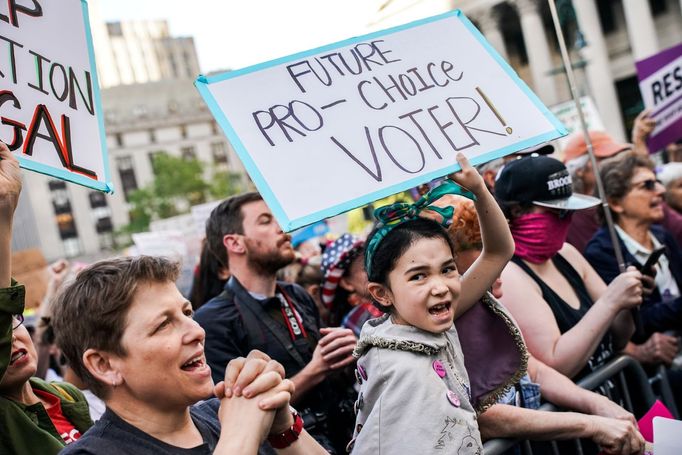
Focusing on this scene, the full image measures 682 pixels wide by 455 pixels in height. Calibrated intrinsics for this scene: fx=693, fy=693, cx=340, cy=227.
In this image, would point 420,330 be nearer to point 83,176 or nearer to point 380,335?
point 380,335

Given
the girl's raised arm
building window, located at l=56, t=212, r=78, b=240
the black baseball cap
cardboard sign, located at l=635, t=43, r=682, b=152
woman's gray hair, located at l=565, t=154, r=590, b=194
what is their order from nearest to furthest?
the girl's raised arm < the black baseball cap < woman's gray hair, located at l=565, t=154, r=590, b=194 < cardboard sign, located at l=635, t=43, r=682, b=152 < building window, located at l=56, t=212, r=78, b=240

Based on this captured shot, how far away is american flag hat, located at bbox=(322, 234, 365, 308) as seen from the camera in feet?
12.3

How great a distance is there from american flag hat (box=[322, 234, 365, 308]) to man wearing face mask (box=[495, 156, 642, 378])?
35.3 inches

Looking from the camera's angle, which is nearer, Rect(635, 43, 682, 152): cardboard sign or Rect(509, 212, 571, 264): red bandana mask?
Rect(509, 212, 571, 264): red bandana mask

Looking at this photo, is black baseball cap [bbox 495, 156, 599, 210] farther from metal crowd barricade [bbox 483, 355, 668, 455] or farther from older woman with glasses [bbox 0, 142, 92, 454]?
older woman with glasses [bbox 0, 142, 92, 454]

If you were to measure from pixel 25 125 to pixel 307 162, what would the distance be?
0.89 meters

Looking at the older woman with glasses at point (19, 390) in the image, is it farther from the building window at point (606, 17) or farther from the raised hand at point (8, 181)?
the building window at point (606, 17)

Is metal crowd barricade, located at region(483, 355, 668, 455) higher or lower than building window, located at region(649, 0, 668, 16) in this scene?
lower

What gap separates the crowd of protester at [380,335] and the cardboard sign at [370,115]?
0.53ft

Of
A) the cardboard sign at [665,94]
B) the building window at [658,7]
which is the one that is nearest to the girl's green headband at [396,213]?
the cardboard sign at [665,94]

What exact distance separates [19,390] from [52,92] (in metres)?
0.98

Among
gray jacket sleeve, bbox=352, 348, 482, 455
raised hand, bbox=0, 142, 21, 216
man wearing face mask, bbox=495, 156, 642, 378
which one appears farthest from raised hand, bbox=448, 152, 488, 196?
raised hand, bbox=0, 142, 21, 216

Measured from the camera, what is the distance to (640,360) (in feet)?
11.3

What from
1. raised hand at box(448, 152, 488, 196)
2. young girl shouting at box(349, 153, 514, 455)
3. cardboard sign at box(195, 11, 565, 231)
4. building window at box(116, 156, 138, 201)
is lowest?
young girl shouting at box(349, 153, 514, 455)
